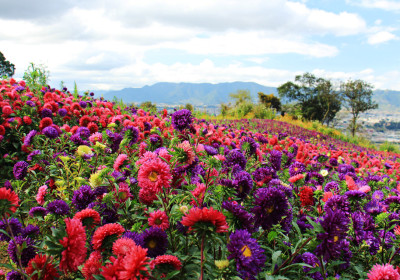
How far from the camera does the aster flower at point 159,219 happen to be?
1.19m

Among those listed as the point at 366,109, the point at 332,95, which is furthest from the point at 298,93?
the point at 366,109

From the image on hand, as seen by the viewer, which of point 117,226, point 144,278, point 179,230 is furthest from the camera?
point 179,230

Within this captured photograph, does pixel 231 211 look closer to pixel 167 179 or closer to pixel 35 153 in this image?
pixel 167 179

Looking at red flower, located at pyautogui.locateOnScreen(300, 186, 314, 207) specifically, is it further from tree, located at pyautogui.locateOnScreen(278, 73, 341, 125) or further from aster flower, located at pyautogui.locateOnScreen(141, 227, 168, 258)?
tree, located at pyautogui.locateOnScreen(278, 73, 341, 125)

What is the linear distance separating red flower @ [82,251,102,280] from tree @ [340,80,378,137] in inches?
1505

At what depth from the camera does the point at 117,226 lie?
1.04 metres

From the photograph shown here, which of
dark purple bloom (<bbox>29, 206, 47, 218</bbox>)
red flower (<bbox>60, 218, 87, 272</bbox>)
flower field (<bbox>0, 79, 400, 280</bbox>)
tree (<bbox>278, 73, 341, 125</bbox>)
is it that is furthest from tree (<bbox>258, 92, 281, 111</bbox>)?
red flower (<bbox>60, 218, 87, 272</bbox>)

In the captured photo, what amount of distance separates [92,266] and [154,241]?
251 millimetres

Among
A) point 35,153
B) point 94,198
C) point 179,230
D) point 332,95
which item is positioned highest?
point 332,95

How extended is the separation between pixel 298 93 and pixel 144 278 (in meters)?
46.1

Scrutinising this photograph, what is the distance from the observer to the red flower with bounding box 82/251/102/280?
1.00 m

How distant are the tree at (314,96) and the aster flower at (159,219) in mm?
35380

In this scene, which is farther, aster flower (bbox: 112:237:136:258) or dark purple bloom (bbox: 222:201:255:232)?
dark purple bloom (bbox: 222:201:255:232)

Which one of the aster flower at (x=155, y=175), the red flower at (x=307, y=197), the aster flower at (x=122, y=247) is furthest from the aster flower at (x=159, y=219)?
the red flower at (x=307, y=197)
